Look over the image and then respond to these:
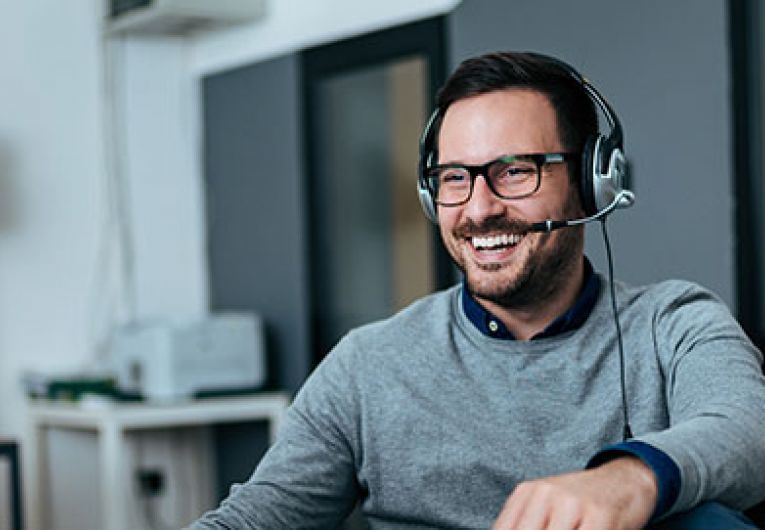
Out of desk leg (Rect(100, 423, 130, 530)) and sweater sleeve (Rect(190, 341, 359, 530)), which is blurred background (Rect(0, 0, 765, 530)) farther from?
sweater sleeve (Rect(190, 341, 359, 530))

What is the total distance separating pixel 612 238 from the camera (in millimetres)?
3168

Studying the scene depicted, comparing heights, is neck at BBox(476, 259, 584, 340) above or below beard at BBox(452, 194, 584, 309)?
below

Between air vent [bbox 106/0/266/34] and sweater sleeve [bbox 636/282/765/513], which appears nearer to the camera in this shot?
sweater sleeve [bbox 636/282/765/513]

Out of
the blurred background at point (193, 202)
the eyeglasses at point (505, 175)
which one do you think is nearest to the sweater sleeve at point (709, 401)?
the eyeglasses at point (505, 175)

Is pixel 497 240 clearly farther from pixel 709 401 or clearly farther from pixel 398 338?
pixel 709 401

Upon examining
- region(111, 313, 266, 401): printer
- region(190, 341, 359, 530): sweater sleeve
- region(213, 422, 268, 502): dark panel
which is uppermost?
region(190, 341, 359, 530): sweater sleeve

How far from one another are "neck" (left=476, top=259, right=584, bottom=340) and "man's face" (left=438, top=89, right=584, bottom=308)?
0.05 ft

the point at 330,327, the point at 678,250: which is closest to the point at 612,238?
the point at 678,250

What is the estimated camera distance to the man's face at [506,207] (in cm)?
167

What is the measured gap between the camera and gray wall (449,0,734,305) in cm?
297

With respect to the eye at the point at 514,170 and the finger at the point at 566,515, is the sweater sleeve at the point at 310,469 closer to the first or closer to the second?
the eye at the point at 514,170

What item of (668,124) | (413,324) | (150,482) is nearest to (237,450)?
(150,482)

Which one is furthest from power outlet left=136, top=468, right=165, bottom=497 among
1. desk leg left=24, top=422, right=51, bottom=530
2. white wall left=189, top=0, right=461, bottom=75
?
white wall left=189, top=0, right=461, bottom=75

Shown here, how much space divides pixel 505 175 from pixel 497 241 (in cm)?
8
